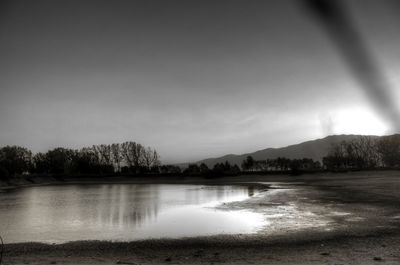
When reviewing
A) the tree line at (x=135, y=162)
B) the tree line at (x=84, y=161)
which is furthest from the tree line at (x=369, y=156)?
the tree line at (x=84, y=161)

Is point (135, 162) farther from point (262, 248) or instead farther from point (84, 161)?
point (262, 248)

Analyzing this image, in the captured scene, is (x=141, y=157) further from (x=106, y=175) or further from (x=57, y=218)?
(x=57, y=218)

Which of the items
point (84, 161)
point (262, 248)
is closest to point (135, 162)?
point (84, 161)

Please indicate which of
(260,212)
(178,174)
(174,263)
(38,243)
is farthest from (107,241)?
(178,174)

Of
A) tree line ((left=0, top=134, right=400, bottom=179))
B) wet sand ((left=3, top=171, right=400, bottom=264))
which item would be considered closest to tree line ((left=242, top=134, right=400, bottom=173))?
tree line ((left=0, top=134, right=400, bottom=179))

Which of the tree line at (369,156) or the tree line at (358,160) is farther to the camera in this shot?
the tree line at (369,156)

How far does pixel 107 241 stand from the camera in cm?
2019

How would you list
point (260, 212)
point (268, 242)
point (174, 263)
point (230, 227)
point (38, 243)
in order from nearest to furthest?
1. point (174, 263)
2. point (268, 242)
3. point (38, 243)
4. point (230, 227)
5. point (260, 212)

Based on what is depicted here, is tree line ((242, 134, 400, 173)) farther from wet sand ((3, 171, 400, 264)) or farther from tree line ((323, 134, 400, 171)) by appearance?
wet sand ((3, 171, 400, 264))

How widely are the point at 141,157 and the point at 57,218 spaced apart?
14542 cm

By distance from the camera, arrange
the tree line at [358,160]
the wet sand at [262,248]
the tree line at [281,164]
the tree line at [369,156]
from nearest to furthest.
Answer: the wet sand at [262,248], the tree line at [358,160], the tree line at [369,156], the tree line at [281,164]

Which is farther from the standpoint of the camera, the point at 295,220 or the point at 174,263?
the point at 295,220

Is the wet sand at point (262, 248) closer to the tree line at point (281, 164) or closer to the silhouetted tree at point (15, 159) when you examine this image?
the silhouetted tree at point (15, 159)

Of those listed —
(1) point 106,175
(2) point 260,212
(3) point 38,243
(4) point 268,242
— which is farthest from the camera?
(1) point 106,175
